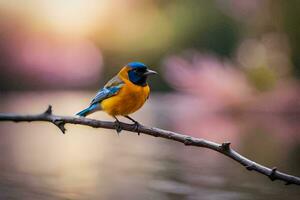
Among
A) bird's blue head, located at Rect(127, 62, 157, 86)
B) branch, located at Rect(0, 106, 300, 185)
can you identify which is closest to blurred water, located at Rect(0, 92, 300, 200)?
bird's blue head, located at Rect(127, 62, 157, 86)

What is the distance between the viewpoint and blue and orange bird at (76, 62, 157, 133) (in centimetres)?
316

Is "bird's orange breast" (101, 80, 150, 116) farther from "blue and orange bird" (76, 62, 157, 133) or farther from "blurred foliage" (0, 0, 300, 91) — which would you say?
"blurred foliage" (0, 0, 300, 91)

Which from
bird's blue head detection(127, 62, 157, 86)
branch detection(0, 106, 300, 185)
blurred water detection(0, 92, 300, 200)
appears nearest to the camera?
branch detection(0, 106, 300, 185)

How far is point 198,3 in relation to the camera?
10922 mm

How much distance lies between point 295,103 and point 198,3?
3743 mm

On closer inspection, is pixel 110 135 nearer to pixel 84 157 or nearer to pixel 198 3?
pixel 84 157

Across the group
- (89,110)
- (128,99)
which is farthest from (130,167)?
(128,99)

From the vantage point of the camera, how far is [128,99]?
10.4 feet

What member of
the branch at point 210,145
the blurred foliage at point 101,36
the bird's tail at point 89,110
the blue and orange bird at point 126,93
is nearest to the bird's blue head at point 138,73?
the blue and orange bird at point 126,93

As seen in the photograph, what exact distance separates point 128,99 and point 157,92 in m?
7.59

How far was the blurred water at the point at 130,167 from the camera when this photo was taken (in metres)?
3.10

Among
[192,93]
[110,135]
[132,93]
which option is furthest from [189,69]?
[132,93]

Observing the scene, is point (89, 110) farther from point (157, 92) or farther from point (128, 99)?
point (157, 92)

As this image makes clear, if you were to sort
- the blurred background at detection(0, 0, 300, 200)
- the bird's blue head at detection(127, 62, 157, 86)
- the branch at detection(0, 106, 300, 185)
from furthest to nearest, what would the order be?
the blurred background at detection(0, 0, 300, 200) → the bird's blue head at detection(127, 62, 157, 86) → the branch at detection(0, 106, 300, 185)
